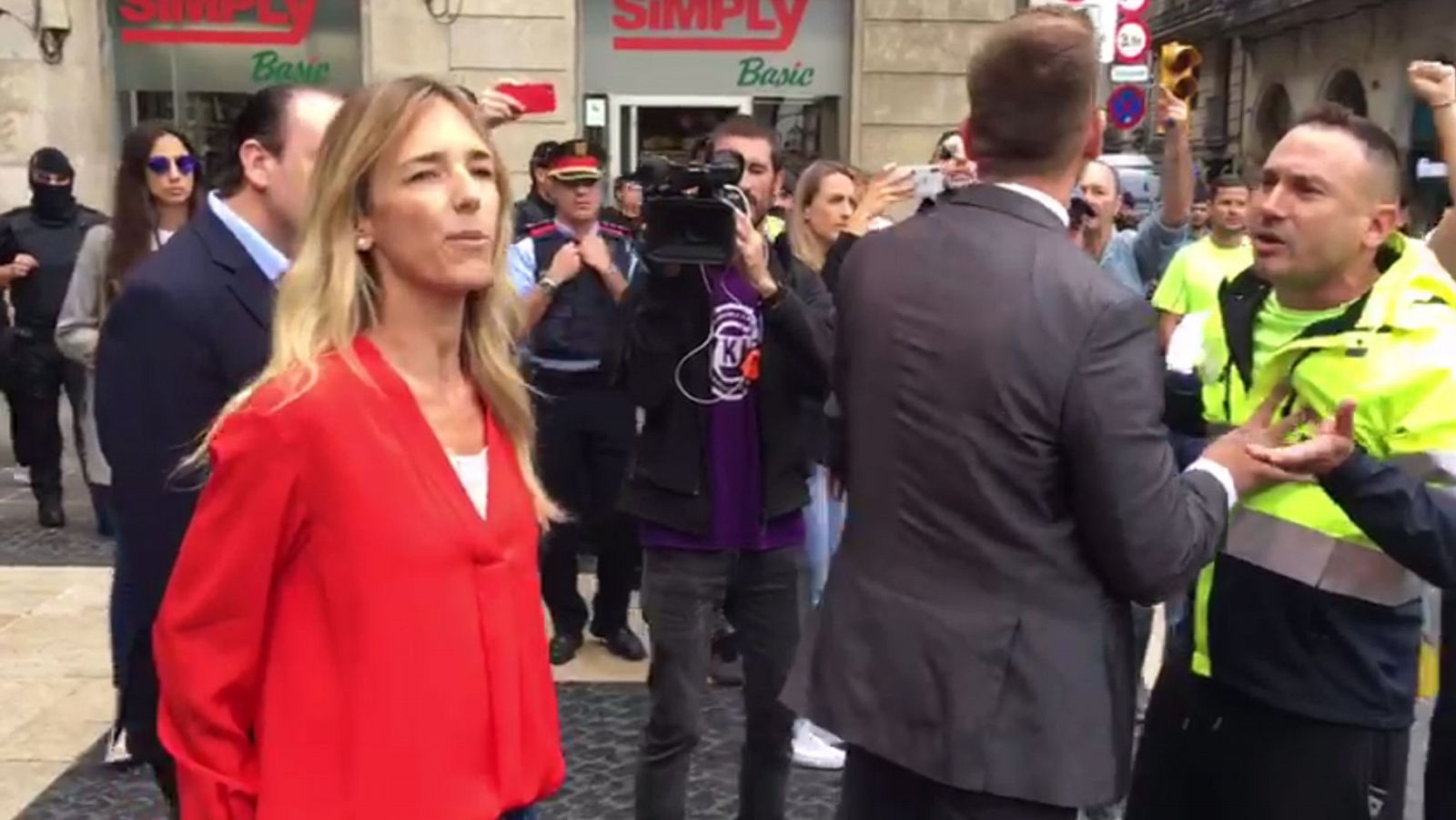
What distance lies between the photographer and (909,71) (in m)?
13.0

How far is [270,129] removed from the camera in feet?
9.52

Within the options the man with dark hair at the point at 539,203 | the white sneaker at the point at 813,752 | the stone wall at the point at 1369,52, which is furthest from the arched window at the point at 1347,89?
the white sneaker at the point at 813,752

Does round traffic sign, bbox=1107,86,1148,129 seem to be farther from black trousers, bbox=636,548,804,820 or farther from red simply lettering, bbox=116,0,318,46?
black trousers, bbox=636,548,804,820

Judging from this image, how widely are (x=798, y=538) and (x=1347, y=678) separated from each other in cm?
174

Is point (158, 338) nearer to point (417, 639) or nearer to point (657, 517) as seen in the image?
point (417, 639)

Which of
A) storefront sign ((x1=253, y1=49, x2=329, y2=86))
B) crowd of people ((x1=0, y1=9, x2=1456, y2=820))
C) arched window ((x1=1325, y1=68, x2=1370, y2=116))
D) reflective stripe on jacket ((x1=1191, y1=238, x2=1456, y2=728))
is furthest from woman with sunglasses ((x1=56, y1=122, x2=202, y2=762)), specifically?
arched window ((x1=1325, y1=68, x2=1370, y2=116))

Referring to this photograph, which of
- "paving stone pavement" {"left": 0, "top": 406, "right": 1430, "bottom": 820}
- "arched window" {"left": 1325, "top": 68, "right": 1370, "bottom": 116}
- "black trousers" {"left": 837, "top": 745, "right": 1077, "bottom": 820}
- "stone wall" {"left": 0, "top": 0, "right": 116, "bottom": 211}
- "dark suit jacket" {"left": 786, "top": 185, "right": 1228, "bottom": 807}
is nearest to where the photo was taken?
"dark suit jacket" {"left": 786, "top": 185, "right": 1228, "bottom": 807}

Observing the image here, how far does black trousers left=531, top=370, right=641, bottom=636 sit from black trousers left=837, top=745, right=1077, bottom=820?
3.19m

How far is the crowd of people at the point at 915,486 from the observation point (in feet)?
6.50

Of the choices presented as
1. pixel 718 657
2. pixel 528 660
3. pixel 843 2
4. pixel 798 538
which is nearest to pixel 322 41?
pixel 843 2

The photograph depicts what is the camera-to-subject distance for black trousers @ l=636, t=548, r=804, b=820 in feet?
12.4

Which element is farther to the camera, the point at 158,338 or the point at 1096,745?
the point at 158,338

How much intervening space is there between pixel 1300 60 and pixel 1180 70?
Result: 3046 cm

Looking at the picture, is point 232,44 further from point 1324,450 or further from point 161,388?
point 1324,450
